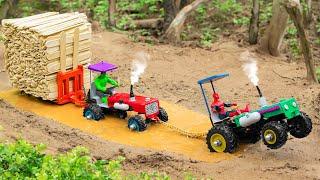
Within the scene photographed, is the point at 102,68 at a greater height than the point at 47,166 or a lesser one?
lesser

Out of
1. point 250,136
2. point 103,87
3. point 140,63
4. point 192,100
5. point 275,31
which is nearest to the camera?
point 250,136

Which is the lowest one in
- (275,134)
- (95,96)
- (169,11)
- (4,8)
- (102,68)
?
(4,8)

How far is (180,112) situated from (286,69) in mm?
3740

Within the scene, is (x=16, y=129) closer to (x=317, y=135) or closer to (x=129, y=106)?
(x=129, y=106)

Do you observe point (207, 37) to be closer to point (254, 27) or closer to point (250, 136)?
point (254, 27)

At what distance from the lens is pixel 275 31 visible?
665 inches

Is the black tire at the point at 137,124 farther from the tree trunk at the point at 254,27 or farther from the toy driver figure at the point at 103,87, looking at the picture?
the tree trunk at the point at 254,27

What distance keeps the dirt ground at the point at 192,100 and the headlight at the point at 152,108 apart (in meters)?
1.03

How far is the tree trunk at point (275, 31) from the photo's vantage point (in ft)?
54.4

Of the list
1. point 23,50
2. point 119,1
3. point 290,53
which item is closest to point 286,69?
point 290,53

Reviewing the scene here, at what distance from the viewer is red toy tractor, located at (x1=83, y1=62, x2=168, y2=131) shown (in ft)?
39.2

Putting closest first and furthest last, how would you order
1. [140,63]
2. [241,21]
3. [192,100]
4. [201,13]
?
[192,100], [140,63], [241,21], [201,13]

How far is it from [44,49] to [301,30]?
17.9 ft

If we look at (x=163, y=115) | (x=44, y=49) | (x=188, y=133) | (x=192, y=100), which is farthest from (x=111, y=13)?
(x=188, y=133)
